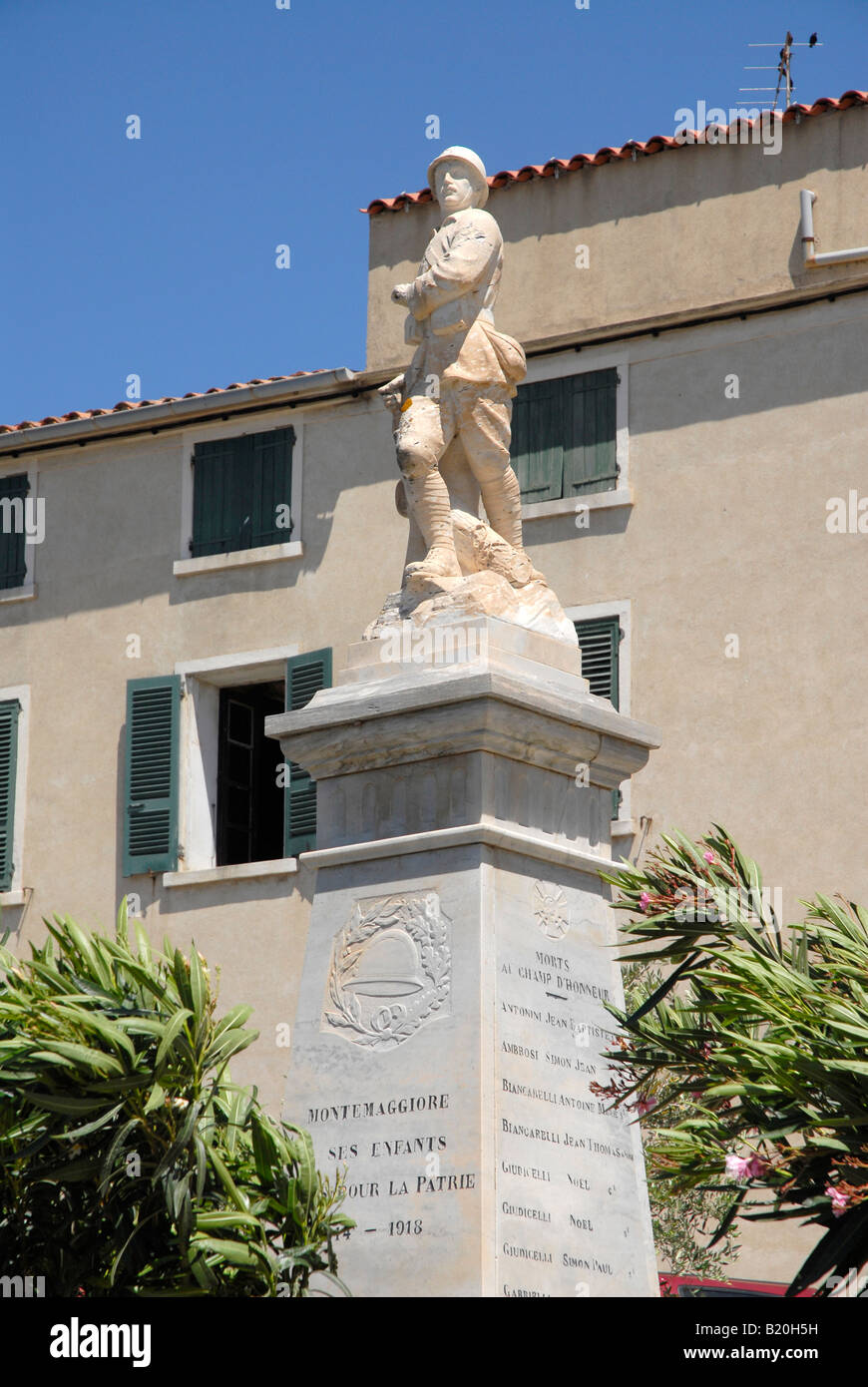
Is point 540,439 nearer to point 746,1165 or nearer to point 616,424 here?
point 616,424

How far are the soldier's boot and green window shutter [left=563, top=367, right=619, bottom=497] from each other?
8.38m

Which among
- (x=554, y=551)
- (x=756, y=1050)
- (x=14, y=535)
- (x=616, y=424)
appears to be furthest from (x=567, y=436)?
(x=756, y=1050)

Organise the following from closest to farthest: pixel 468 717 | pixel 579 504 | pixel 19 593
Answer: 1. pixel 468 717
2. pixel 579 504
3. pixel 19 593

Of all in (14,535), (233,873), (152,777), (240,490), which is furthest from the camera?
(14,535)

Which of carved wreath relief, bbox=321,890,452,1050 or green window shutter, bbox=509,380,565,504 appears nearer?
carved wreath relief, bbox=321,890,452,1050

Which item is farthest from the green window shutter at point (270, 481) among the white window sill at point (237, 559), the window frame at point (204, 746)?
the window frame at point (204, 746)

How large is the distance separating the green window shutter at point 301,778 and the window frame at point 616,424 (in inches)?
81.3

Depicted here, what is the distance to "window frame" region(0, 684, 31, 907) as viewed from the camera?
2008 centimetres

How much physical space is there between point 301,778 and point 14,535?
4007 mm

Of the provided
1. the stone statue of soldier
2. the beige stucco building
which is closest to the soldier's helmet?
the stone statue of soldier

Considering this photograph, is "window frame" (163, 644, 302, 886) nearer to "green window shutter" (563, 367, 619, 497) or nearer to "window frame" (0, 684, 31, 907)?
"window frame" (0, 684, 31, 907)

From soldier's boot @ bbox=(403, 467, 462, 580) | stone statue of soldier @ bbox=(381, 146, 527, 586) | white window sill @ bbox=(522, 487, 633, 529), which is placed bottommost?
soldier's boot @ bbox=(403, 467, 462, 580)

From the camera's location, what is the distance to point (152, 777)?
64.3 ft
